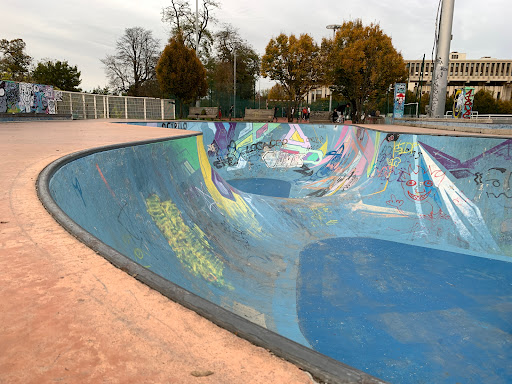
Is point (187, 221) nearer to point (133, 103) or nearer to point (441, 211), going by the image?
point (441, 211)

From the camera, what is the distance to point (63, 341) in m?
1.23

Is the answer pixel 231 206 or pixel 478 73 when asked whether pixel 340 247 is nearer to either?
pixel 231 206

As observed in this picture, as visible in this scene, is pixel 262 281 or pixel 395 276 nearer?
pixel 262 281

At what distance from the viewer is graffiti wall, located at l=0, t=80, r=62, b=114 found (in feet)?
47.5

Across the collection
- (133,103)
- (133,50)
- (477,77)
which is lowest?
(133,103)

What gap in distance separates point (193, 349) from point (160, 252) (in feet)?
9.75

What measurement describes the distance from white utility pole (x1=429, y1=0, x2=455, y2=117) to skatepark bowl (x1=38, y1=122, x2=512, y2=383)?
1238 cm

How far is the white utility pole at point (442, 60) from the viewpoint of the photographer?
20734 millimetres

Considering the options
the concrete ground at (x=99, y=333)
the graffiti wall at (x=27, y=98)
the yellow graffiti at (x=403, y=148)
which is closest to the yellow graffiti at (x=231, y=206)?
the yellow graffiti at (x=403, y=148)

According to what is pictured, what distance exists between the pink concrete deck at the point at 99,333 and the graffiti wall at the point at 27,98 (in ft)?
53.5

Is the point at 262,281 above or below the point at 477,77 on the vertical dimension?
below

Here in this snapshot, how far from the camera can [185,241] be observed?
5.15 meters

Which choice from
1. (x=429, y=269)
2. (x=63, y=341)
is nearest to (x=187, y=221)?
(x=63, y=341)

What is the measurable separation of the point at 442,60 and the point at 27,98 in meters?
24.0
